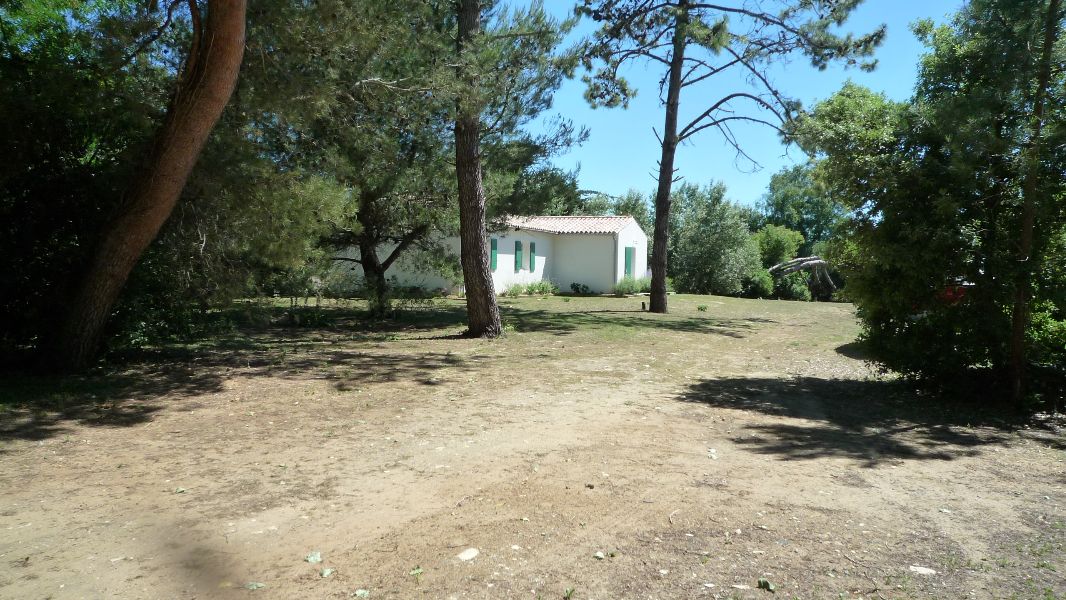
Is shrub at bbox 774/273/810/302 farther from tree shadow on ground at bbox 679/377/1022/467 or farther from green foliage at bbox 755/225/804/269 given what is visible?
tree shadow on ground at bbox 679/377/1022/467

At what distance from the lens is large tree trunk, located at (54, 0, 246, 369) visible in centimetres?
671

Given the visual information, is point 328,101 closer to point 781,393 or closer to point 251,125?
point 251,125

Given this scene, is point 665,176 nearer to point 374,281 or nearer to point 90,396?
point 374,281

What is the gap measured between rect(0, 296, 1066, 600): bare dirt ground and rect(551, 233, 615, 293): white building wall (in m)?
21.2

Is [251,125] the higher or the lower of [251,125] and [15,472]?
the higher

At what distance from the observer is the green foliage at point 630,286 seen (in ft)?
98.1

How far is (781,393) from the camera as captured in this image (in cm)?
844

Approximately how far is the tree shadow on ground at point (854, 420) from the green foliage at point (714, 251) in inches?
988

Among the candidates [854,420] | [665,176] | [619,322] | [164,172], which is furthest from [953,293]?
[665,176]

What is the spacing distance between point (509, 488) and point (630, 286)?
1023 inches

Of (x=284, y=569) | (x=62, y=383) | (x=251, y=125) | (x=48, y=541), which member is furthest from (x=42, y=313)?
(x=284, y=569)

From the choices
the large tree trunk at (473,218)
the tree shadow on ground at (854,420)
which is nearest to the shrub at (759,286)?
the large tree trunk at (473,218)

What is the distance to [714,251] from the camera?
34031 mm

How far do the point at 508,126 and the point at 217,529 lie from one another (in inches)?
426
